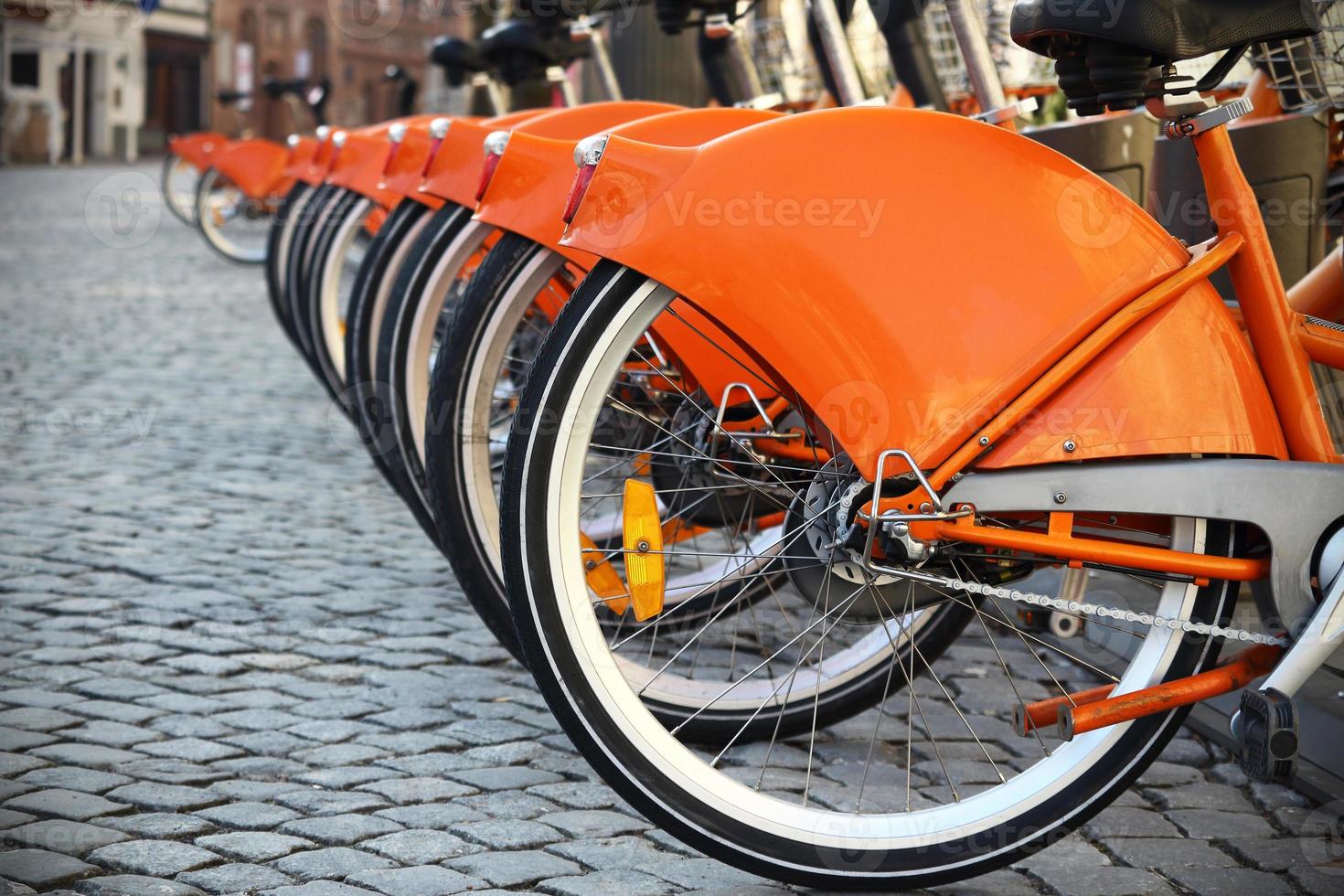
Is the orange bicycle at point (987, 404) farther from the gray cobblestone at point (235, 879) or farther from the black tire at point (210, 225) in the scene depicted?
the black tire at point (210, 225)

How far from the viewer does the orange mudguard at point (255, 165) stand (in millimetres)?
13031

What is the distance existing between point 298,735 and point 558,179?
119 cm

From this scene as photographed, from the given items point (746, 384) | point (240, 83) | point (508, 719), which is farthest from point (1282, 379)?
point (240, 83)

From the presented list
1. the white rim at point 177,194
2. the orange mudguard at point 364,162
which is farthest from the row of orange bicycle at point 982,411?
the white rim at point 177,194

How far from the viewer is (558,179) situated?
2887 mm

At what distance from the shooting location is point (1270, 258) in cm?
251

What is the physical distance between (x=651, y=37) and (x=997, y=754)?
7694 millimetres

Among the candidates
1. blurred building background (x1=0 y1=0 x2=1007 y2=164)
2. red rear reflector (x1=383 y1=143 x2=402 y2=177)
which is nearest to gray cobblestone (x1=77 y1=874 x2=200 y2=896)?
red rear reflector (x1=383 y1=143 x2=402 y2=177)

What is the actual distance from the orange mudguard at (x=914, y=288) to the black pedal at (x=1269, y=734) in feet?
1.17

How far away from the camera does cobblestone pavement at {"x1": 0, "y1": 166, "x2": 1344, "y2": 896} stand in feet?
8.54

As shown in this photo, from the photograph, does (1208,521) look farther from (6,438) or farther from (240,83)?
(240,83)

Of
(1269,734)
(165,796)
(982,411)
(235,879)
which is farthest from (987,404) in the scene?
(165,796)

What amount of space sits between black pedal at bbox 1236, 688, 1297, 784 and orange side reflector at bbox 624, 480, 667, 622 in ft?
2.83

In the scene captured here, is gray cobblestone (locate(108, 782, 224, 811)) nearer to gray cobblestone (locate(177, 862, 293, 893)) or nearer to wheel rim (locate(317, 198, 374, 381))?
gray cobblestone (locate(177, 862, 293, 893))
